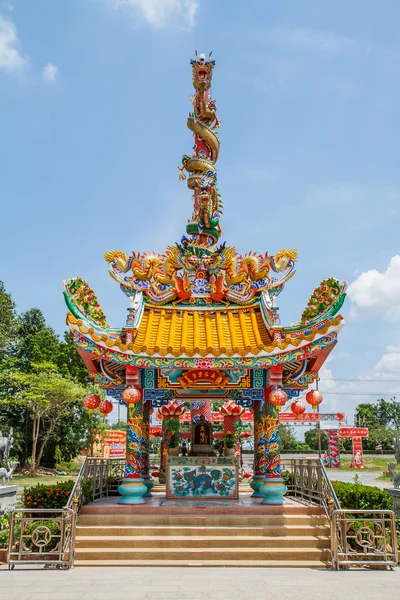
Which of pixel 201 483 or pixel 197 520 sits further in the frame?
pixel 201 483

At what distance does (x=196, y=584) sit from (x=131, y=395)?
3.68 m

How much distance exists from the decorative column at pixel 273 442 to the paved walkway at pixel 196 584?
2064 mm

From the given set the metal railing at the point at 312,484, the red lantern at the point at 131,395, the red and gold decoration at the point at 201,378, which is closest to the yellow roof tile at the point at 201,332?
the red and gold decoration at the point at 201,378

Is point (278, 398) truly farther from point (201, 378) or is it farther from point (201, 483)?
point (201, 483)

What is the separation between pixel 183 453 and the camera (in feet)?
38.8

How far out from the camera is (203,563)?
796 cm

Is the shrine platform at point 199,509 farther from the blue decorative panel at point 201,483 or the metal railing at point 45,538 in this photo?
the blue decorative panel at point 201,483

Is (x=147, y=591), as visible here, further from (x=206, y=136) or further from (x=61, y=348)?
(x=61, y=348)

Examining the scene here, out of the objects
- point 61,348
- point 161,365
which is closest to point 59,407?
point 61,348

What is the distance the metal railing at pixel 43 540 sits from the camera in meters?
7.43

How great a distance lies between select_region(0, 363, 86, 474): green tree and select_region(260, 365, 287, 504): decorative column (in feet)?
85.4

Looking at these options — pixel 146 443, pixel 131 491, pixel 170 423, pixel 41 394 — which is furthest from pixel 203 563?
pixel 41 394

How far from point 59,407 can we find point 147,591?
30.9 meters

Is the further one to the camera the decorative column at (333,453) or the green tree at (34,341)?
the decorative column at (333,453)
